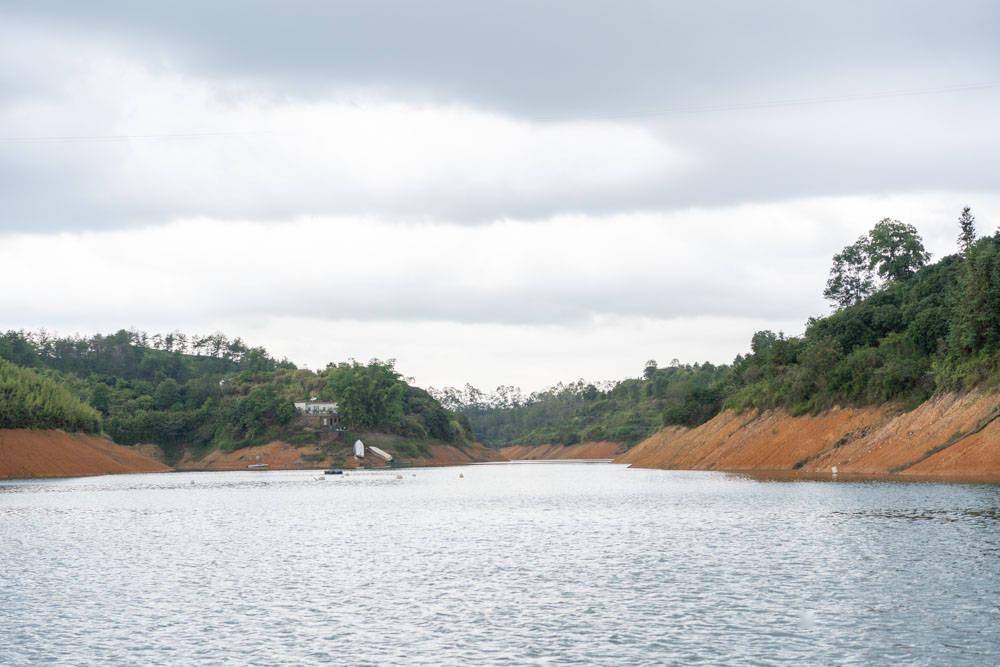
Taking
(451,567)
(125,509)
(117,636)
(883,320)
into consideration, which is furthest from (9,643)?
(883,320)

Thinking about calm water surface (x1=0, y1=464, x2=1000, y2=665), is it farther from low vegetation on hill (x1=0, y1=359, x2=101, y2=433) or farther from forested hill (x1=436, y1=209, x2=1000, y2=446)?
low vegetation on hill (x1=0, y1=359, x2=101, y2=433)

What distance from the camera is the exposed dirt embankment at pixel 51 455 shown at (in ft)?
545

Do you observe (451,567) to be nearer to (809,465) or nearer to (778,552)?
(778,552)

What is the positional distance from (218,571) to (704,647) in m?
26.8

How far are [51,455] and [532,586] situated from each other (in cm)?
15624

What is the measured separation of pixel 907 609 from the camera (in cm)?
3150

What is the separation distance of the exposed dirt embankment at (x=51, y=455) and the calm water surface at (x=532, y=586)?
100660 mm

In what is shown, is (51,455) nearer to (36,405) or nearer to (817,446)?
(36,405)

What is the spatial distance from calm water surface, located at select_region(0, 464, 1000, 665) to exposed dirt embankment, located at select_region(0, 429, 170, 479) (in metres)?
101

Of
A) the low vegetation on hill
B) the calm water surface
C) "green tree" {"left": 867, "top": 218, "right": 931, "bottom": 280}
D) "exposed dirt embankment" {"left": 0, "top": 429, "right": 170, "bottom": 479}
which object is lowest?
the calm water surface

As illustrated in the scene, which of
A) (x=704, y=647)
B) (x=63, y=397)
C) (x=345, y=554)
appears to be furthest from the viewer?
(x=63, y=397)

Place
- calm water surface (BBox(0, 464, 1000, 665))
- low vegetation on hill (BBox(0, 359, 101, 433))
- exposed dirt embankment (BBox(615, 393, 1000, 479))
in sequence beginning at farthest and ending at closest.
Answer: low vegetation on hill (BBox(0, 359, 101, 433)) < exposed dirt embankment (BBox(615, 393, 1000, 479)) < calm water surface (BBox(0, 464, 1000, 665))

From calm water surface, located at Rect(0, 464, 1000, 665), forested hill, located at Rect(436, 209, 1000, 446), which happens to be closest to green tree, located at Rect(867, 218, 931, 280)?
forested hill, located at Rect(436, 209, 1000, 446)

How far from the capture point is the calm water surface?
2856 centimetres
